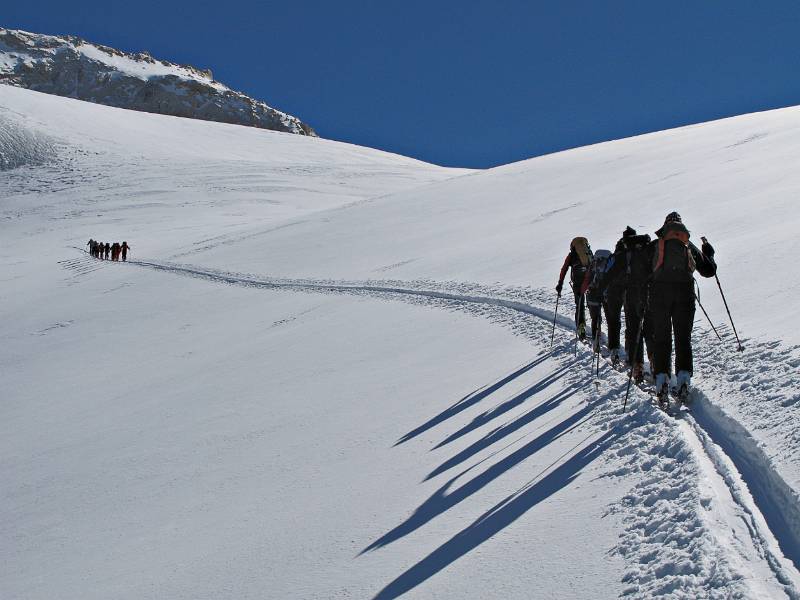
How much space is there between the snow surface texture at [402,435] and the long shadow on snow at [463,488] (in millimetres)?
28

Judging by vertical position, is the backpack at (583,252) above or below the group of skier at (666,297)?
above

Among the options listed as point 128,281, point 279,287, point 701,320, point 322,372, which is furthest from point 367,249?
point 701,320

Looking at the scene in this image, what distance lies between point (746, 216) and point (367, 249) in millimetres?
14618

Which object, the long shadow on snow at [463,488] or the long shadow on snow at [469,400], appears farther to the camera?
the long shadow on snow at [469,400]

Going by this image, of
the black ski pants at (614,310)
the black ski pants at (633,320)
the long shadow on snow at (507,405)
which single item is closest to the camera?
the long shadow on snow at (507,405)

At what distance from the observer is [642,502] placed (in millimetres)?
5184

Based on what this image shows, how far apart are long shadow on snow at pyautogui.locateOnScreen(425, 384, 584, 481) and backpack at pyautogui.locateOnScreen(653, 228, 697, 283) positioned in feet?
5.80

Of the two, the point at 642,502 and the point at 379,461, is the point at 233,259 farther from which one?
the point at 642,502

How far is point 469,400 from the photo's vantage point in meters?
8.97

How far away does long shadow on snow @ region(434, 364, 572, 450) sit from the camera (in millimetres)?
7703

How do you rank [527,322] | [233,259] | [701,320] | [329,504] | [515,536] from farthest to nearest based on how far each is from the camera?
[233,259] → [527,322] → [701,320] → [329,504] → [515,536]

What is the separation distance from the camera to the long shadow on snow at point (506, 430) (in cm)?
688

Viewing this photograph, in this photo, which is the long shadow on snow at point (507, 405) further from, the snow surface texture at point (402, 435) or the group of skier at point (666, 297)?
the group of skier at point (666, 297)

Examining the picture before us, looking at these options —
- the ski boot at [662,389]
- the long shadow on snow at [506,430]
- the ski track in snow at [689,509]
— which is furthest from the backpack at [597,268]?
the ski boot at [662,389]
